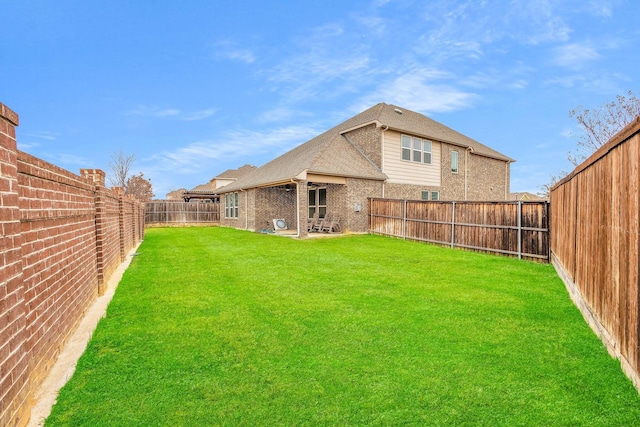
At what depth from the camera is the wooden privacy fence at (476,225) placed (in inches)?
372

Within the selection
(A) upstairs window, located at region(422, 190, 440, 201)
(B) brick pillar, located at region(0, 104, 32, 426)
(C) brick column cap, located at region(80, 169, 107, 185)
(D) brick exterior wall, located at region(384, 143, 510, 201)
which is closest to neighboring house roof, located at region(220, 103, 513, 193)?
(D) brick exterior wall, located at region(384, 143, 510, 201)

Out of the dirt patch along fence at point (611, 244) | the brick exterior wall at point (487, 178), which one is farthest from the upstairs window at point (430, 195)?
the dirt patch along fence at point (611, 244)

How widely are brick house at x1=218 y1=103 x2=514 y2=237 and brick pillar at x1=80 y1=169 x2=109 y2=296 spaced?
9.12m

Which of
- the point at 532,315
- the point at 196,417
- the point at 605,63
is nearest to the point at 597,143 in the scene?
the point at 605,63

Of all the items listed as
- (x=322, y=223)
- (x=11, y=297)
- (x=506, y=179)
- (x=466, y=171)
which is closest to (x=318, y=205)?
(x=322, y=223)

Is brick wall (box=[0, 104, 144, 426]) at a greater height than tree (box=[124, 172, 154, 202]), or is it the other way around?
tree (box=[124, 172, 154, 202])

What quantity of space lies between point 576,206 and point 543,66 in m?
15.6

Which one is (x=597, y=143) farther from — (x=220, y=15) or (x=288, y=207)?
(x=220, y=15)

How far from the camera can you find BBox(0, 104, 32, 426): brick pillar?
7.12ft

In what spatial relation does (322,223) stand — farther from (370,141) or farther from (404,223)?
(370,141)

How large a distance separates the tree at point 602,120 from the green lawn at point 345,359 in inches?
678

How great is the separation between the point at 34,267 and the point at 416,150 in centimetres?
1911

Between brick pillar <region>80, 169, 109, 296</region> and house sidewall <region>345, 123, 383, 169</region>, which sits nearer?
brick pillar <region>80, 169, 109, 296</region>

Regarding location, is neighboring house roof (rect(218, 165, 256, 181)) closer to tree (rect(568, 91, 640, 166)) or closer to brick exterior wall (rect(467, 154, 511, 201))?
brick exterior wall (rect(467, 154, 511, 201))
